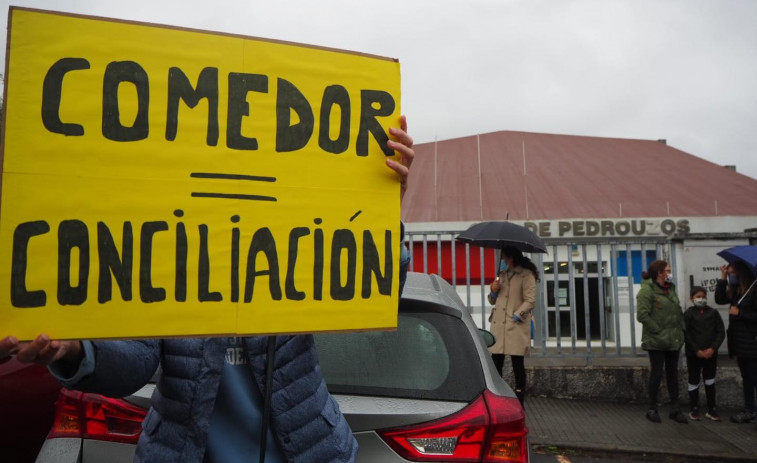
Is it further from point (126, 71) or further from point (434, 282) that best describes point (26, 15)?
point (434, 282)

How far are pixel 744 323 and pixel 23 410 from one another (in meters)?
7.07

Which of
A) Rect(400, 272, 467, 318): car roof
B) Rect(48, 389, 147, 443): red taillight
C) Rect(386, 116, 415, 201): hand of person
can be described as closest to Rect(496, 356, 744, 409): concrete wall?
Rect(400, 272, 467, 318): car roof

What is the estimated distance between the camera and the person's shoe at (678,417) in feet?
22.8

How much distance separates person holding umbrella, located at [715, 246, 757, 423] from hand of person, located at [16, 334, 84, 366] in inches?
283

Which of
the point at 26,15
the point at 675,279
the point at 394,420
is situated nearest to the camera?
the point at 26,15

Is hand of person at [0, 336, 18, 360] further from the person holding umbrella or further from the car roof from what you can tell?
the person holding umbrella

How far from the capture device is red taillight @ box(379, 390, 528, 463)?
2.21 meters

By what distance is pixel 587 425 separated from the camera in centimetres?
669

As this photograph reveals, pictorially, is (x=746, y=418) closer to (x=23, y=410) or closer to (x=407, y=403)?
(x=407, y=403)

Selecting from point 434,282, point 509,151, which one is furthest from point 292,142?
point 509,151

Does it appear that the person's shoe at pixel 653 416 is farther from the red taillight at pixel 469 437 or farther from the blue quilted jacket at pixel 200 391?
the blue quilted jacket at pixel 200 391

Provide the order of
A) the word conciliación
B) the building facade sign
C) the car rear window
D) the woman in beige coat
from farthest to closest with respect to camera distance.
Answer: the building facade sign → the woman in beige coat → the car rear window → the word conciliación

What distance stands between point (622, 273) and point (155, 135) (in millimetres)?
8180

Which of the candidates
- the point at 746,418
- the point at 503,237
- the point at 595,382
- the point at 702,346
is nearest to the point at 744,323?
the point at 702,346
